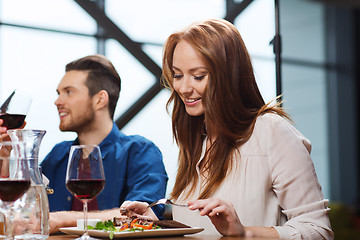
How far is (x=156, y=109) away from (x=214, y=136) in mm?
1489

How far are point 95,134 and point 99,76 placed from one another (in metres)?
0.32

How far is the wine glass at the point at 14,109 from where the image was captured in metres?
1.95

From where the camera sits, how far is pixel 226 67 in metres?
1.68

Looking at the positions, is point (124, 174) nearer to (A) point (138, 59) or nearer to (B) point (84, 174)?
(A) point (138, 59)

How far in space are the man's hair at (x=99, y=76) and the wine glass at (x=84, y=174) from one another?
1.46 m

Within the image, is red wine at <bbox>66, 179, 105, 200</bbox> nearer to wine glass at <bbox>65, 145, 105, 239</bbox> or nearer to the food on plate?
wine glass at <bbox>65, 145, 105, 239</bbox>

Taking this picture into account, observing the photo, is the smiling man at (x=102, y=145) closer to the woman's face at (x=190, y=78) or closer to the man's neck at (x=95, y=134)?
the man's neck at (x=95, y=134)

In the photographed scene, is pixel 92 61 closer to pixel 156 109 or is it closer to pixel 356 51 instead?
pixel 156 109

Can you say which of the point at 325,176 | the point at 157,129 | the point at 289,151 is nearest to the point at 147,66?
the point at 157,129

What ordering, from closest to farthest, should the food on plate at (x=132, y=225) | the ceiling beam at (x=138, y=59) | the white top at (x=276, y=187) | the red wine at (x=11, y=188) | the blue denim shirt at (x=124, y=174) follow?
the red wine at (x=11, y=188) < the food on plate at (x=132, y=225) < the white top at (x=276, y=187) < the blue denim shirt at (x=124, y=174) < the ceiling beam at (x=138, y=59)

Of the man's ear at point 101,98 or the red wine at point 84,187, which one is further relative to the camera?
the man's ear at point 101,98

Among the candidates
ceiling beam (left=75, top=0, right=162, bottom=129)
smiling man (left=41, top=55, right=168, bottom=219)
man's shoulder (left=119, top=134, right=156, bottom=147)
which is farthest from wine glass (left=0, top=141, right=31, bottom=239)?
ceiling beam (left=75, top=0, right=162, bottom=129)

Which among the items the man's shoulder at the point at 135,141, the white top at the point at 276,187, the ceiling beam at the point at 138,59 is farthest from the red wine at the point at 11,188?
the ceiling beam at the point at 138,59

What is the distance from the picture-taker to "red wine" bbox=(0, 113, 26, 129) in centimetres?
195
